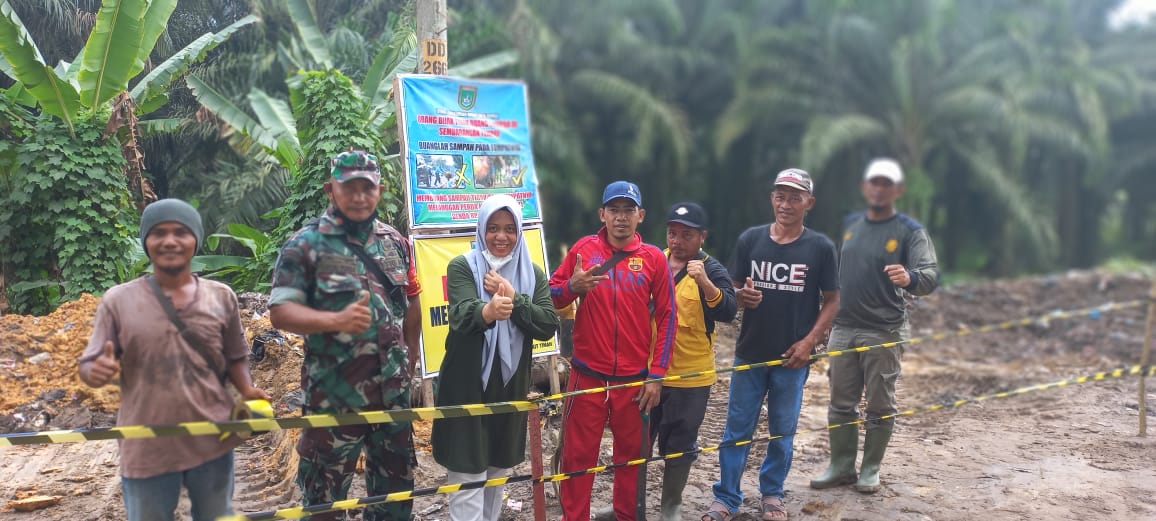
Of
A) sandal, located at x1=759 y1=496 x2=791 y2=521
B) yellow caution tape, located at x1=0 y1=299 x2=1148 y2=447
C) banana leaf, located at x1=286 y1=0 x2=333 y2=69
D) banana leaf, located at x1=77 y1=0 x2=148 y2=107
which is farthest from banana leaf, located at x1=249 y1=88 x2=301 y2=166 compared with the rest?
sandal, located at x1=759 y1=496 x2=791 y2=521

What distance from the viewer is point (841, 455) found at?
5.11 m

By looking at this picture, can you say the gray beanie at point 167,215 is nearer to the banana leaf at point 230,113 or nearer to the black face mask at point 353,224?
the black face mask at point 353,224

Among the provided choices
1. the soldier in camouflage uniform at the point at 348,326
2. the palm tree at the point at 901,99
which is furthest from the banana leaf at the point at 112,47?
the palm tree at the point at 901,99

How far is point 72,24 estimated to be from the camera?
8430 mm

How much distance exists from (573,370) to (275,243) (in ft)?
14.2

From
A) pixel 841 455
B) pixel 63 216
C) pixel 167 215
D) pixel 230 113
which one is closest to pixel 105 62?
pixel 230 113

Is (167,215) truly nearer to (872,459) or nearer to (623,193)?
(623,193)

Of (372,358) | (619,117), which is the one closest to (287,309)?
(372,358)

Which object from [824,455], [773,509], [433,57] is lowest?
[824,455]

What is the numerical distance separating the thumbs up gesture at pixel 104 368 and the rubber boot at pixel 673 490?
8.71 ft

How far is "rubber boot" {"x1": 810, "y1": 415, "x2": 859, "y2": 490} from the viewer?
5.05 metres

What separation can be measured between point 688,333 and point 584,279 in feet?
2.46

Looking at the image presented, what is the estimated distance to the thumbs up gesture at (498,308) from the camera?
3.44 meters

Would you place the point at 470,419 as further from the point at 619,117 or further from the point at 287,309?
the point at 619,117
